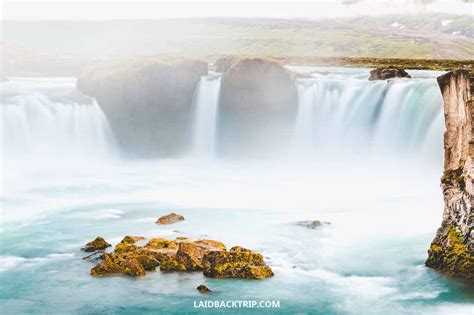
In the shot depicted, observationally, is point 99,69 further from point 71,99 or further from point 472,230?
point 472,230

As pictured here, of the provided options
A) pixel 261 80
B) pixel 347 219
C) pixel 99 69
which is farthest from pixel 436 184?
pixel 99 69

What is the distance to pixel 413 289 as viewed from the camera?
22.7m

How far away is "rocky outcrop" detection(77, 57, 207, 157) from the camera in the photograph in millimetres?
50875

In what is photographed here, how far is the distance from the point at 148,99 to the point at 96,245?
25670 mm

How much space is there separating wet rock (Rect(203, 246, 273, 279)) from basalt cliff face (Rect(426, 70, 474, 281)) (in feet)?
19.6

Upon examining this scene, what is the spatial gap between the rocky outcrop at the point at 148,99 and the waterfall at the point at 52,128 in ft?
3.84

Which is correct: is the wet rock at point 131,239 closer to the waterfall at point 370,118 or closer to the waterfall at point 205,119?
the waterfall at point 370,118

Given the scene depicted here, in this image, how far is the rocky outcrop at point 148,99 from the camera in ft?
167

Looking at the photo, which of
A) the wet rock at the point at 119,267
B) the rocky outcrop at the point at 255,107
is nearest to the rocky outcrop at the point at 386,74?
the rocky outcrop at the point at 255,107

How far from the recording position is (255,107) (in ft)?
170

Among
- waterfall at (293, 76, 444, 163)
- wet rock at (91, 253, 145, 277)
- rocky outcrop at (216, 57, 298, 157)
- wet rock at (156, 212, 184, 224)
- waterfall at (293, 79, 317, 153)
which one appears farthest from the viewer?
waterfall at (293, 79, 317, 153)

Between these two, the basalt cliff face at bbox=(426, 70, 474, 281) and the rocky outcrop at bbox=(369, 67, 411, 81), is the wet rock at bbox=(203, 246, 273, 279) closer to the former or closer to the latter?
the basalt cliff face at bbox=(426, 70, 474, 281)

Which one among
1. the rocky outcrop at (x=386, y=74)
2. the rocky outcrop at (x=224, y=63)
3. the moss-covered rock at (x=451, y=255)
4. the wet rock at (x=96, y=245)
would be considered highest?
the rocky outcrop at (x=224, y=63)

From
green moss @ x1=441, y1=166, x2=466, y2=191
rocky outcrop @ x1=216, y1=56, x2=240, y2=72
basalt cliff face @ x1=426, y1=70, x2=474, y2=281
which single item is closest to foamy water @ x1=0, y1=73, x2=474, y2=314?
basalt cliff face @ x1=426, y1=70, x2=474, y2=281
